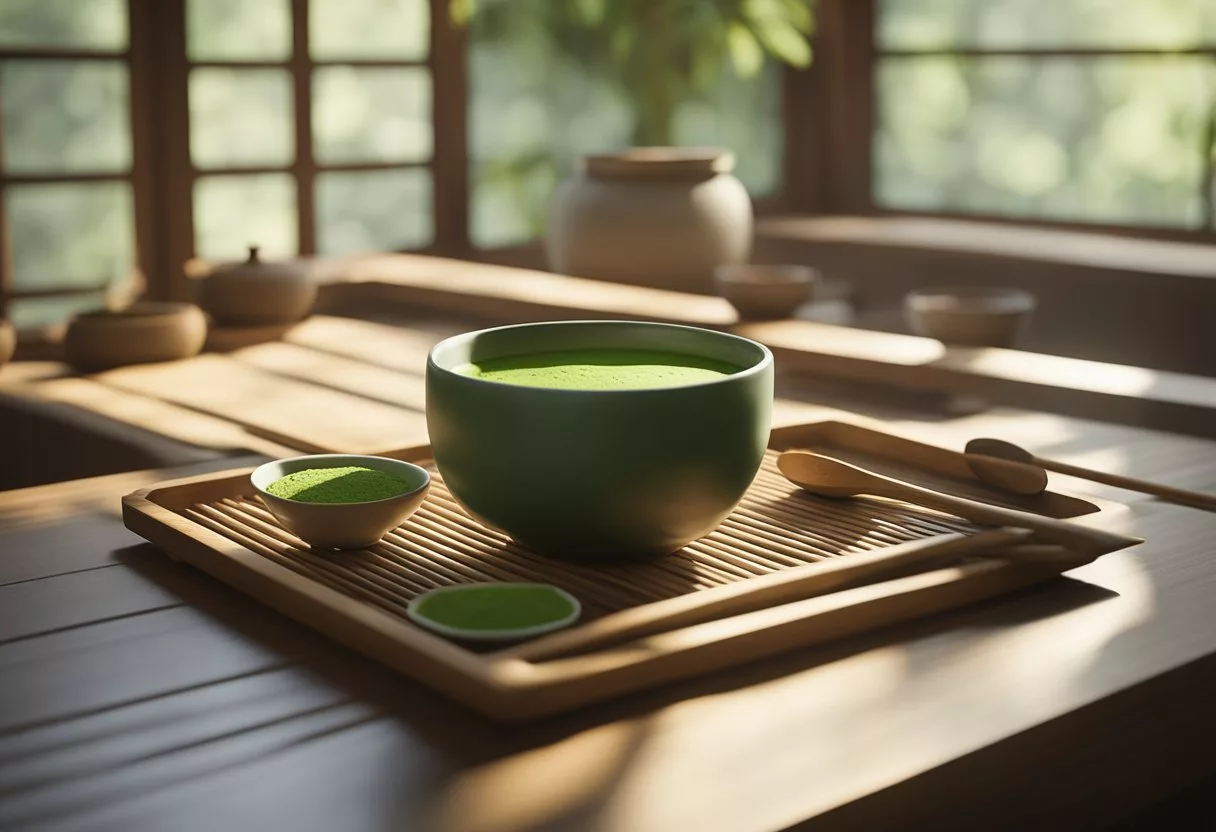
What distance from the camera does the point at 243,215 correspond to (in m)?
3.10

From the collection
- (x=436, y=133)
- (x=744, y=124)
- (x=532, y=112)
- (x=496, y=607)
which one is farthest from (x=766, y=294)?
(x=744, y=124)

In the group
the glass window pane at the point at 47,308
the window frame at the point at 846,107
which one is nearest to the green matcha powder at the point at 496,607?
the glass window pane at the point at 47,308

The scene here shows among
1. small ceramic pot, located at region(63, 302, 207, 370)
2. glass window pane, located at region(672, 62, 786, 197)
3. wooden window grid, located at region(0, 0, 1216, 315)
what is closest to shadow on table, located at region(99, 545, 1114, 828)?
small ceramic pot, located at region(63, 302, 207, 370)

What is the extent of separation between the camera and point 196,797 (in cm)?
60

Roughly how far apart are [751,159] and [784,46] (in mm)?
394

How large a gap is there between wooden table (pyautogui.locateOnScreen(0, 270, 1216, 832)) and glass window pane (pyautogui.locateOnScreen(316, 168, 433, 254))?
2.37m

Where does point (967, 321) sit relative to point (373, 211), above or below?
below

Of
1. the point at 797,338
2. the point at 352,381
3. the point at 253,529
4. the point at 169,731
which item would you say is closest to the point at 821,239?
the point at 797,338

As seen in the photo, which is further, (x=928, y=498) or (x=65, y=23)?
(x=65, y=23)

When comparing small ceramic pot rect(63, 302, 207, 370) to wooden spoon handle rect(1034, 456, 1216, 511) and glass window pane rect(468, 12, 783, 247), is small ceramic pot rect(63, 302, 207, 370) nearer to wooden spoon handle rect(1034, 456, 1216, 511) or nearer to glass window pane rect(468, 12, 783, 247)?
wooden spoon handle rect(1034, 456, 1216, 511)

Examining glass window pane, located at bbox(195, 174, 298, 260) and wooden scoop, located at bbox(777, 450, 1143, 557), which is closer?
wooden scoop, located at bbox(777, 450, 1143, 557)

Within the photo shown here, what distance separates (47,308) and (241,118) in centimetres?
57

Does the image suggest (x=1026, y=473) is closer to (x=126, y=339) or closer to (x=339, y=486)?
(x=339, y=486)

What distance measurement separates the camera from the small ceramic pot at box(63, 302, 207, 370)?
1698mm
